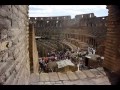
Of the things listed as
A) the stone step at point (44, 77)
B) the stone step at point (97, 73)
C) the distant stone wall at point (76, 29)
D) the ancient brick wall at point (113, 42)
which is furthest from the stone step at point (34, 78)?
the distant stone wall at point (76, 29)

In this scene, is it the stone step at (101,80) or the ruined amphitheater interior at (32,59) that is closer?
the ruined amphitheater interior at (32,59)

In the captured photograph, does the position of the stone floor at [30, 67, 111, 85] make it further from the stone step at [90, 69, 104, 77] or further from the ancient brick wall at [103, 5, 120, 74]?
the ancient brick wall at [103, 5, 120, 74]

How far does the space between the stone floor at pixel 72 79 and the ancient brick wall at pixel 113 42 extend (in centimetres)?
38

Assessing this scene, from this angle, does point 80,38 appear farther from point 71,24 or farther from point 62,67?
point 62,67

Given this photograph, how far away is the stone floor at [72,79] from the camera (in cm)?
416

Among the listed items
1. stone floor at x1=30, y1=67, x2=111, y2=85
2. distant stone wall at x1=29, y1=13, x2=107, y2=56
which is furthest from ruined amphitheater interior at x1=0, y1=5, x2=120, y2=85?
distant stone wall at x1=29, y1=13, x2=107, y2=56

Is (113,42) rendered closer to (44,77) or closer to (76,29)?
(44,77)

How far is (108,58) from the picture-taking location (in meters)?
5.14

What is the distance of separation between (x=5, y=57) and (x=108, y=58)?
3.87 m

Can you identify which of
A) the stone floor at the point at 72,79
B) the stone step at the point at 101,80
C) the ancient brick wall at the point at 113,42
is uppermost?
the ancient brick wall at the point at 113,42

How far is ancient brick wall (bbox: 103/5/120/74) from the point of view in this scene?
4.45 metres

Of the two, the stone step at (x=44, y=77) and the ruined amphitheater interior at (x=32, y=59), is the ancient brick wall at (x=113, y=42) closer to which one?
the ruined amphitheater interior at (x=32, y=59)

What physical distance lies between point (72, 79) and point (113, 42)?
1.51 m

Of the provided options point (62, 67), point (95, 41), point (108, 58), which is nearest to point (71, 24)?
point (95, 41)
